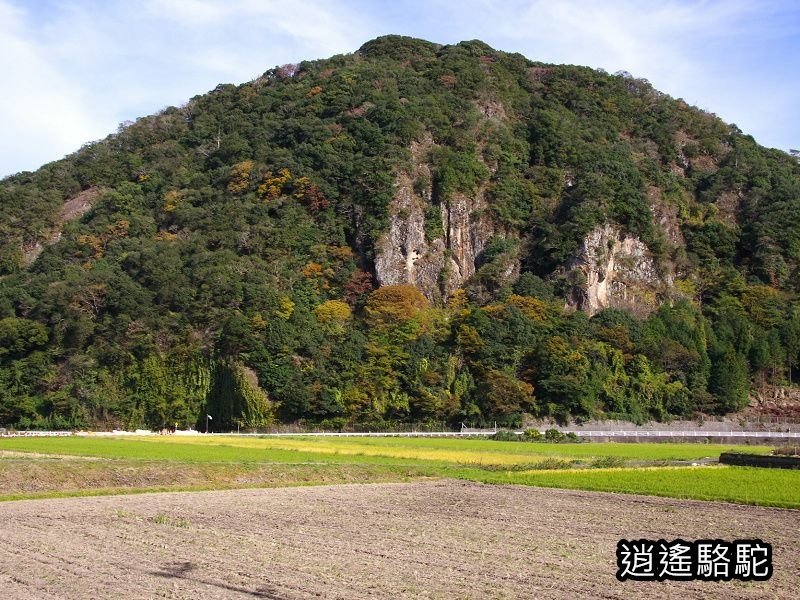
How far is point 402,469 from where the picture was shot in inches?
1303

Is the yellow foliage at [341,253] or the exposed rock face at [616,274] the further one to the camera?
the yellow foliage at [341,253]

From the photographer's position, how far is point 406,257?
286 ft

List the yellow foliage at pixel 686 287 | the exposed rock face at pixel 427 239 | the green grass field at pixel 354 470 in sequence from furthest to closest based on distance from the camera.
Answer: the yellow foliage at pixel 686 287
the exposed rock face at pixel 427 239
the green grass field at pixel 354 470

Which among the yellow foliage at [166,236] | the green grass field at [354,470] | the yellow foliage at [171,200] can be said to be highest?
the yellow foliage at [171,200]

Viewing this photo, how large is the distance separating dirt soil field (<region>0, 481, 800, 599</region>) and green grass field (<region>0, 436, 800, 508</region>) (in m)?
2.69

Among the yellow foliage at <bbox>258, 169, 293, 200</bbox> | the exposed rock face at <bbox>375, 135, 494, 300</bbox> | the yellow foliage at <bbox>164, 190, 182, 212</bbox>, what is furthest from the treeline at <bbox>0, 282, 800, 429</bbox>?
the yellow foliage at <bbox>164, 190, 182, 212</bbox>

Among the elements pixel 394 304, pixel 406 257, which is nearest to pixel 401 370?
pixel 394 304

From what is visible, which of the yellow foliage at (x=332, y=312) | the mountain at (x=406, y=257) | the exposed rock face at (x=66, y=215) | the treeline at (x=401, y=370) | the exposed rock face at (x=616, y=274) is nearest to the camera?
the treeline at (x=401, y=370)

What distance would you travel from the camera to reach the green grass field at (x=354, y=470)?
84.7 feet

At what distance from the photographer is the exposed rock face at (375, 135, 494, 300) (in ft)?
284

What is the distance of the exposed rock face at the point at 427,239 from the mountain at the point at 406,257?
25 centimetres

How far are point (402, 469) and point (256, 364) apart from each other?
Result: 39.4 meters

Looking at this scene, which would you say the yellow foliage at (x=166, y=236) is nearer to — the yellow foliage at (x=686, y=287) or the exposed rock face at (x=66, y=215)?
the exposed rock face at (x=66, y=215)

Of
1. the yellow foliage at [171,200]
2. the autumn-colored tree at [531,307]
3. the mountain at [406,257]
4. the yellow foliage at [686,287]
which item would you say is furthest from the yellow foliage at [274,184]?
the yellow foliage at [686,287]
